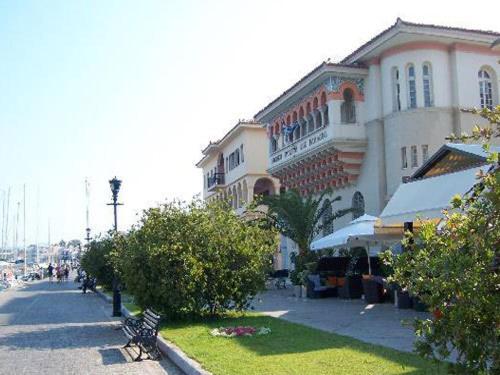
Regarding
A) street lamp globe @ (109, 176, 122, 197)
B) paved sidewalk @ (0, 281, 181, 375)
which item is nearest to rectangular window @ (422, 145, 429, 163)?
street lamp globe @ (109, 176, 122, 197)

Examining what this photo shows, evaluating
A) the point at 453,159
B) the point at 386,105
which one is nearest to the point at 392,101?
the point at 386,105

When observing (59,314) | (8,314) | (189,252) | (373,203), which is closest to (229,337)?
(189,252)

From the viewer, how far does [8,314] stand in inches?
859

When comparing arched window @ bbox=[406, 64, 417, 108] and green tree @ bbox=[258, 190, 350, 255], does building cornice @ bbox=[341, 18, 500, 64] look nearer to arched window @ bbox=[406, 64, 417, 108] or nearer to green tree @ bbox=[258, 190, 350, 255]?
arched window @ bbox=[406, 64, 417, 108]

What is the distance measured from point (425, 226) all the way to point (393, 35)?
71.0 feet

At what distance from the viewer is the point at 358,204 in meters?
28.2

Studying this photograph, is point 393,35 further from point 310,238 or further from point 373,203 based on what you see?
point 310,238

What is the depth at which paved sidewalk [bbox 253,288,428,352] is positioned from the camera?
11373 mm

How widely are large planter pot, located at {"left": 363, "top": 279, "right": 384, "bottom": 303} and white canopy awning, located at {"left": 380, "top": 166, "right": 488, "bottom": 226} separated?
3084 mm

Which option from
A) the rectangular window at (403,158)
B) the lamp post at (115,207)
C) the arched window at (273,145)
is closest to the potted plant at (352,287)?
the rectangular window at (403,158)

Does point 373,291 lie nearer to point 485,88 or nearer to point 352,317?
point 352,317

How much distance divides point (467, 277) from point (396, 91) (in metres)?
23.0

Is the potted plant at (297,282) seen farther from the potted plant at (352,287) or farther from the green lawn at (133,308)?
the green lawn at (133,308)

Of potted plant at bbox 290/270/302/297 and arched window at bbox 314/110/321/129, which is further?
arched window at bbox 314/110/321/129
